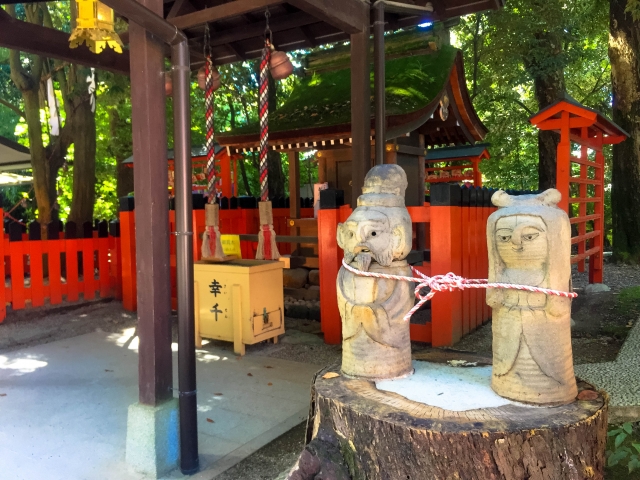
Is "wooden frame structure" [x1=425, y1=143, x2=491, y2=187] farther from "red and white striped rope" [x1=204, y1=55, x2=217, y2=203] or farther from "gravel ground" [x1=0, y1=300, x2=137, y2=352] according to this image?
"red and white striped rope" [x1=204, y1=55, x2=217, y2=203]

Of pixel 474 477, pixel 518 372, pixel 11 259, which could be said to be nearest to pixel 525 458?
pixel 474 477

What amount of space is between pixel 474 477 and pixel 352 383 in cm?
68

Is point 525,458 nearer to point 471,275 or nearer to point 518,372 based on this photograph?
point 518,372

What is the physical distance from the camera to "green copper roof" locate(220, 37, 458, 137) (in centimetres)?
724

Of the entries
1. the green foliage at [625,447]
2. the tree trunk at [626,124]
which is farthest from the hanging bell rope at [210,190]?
the tree trunk at [626,124]

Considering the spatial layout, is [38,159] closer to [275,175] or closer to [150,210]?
[275,175]

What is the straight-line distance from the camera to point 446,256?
4.74 metres

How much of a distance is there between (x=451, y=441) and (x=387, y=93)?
21.0 feet

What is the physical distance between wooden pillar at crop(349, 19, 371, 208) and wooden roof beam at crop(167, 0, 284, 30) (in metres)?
0.79

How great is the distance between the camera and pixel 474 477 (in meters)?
1.86

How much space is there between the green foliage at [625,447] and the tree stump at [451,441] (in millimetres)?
425

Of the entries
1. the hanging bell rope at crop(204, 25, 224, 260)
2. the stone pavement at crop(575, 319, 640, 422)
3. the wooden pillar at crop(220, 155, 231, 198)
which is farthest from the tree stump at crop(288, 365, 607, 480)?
the wooden pillar at crop(220, 155, 231, 198)

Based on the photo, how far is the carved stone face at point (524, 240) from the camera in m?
2.00

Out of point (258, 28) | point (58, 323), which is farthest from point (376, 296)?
point (58, 323)
